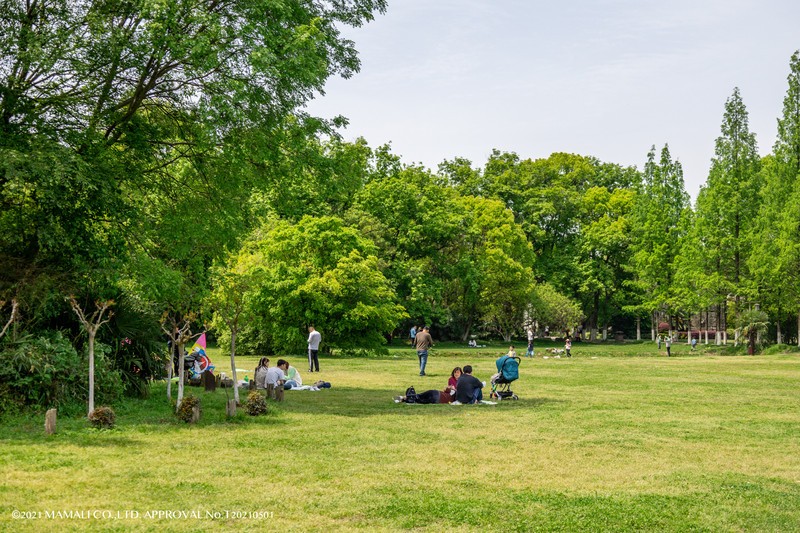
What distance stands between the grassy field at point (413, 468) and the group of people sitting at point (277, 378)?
1.03 m

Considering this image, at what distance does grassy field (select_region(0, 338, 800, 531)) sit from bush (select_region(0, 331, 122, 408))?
66 centimetres

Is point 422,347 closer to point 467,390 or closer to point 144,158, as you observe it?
point 467,390

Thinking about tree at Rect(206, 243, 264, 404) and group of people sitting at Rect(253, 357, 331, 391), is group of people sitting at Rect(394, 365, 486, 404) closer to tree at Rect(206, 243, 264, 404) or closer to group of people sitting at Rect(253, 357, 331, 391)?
group of people sitting at Rect(253, 357, 331, 391)

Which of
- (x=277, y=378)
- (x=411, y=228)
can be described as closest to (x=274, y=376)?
(x=277, y=378)

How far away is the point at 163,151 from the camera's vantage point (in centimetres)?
1911

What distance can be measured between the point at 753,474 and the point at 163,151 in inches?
568

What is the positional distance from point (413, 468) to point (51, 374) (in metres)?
7.68

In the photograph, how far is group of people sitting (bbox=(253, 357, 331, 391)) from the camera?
1861 cm

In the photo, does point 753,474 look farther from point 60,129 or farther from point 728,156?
point 728,156

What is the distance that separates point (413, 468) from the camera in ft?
33.4

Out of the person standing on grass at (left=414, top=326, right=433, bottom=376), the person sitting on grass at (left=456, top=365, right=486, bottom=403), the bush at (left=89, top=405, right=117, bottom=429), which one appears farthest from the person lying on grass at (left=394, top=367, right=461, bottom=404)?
the person standing on grass at (left=414, top=326, right=433, bottom=376)

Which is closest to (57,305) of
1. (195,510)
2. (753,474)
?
(195,510)

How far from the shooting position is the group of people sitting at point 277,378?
1861cm

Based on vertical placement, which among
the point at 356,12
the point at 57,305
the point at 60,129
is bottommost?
the point at 57,305
